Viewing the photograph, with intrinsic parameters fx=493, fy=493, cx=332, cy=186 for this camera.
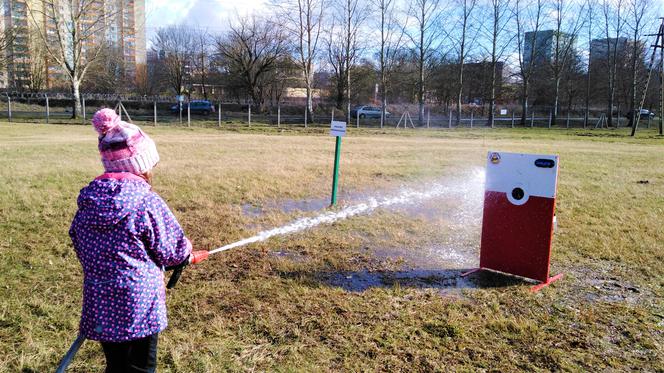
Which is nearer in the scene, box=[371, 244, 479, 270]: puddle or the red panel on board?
the red panel on board

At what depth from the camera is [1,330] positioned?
329cm

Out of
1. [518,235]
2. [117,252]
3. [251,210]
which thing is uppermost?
[117,252]

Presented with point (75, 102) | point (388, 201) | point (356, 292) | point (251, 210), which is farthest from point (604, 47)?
point (356, 292)

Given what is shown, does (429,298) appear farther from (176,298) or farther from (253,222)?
(253,222)

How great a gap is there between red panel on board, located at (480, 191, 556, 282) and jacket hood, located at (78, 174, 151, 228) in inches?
135

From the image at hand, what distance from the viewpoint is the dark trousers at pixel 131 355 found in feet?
7.33

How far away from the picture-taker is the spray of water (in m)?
5.89

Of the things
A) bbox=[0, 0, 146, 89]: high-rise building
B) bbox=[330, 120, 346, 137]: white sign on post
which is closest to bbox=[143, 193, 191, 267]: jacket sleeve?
bbox=[330, 120, 346, 137]: white sign on post

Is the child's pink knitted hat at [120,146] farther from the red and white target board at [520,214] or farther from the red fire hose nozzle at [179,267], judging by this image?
the red and white target board at [520,214]

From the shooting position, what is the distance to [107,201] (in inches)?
81.8

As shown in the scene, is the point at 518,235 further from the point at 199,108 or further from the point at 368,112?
the point at 199,108

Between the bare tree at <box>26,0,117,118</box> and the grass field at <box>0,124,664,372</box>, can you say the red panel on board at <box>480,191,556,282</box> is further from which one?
the bare tree at <box>26,0,117,118</box>

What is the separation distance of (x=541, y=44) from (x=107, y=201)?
4682cm

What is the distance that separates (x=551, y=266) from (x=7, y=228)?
19.6 feet
